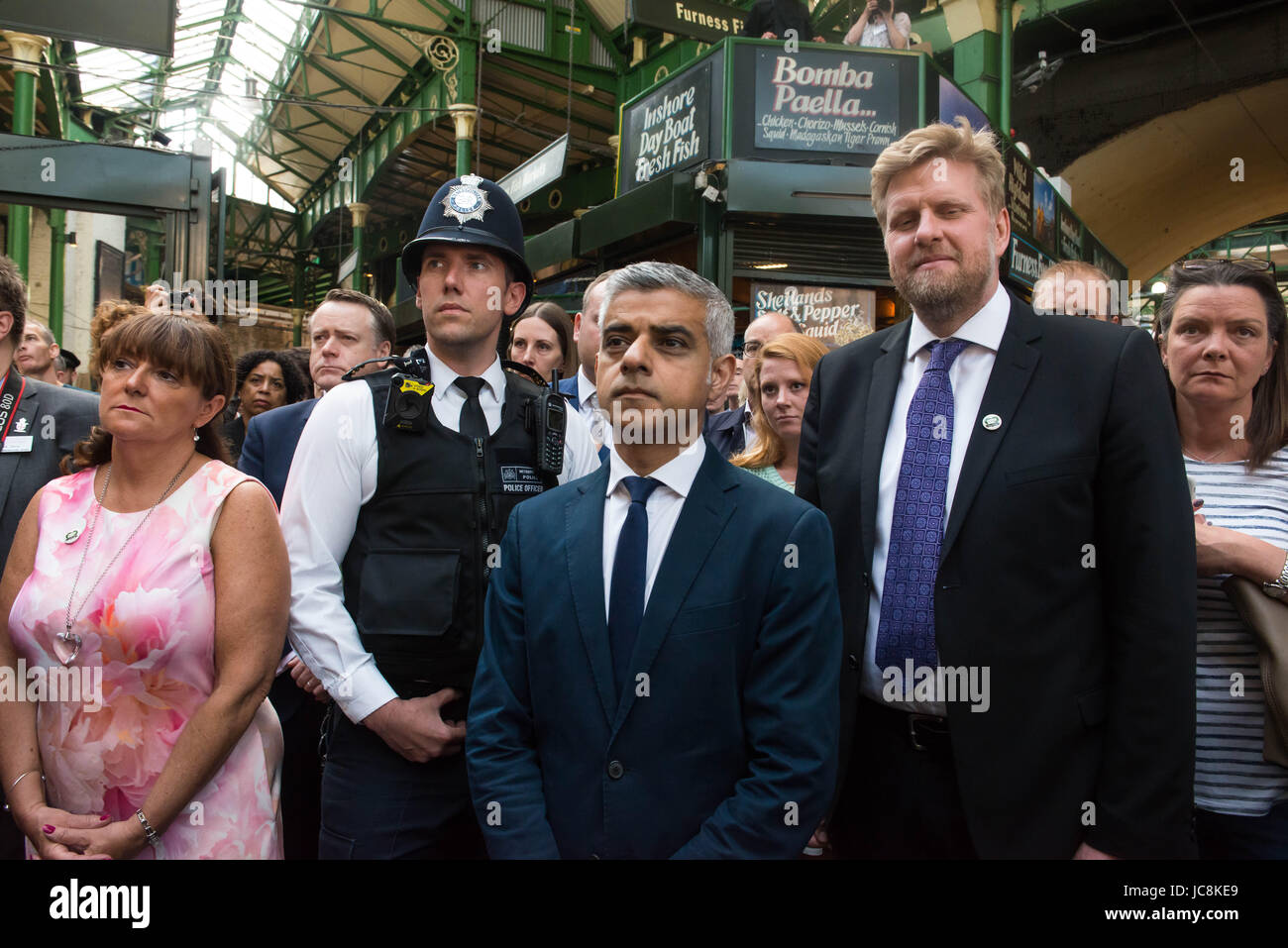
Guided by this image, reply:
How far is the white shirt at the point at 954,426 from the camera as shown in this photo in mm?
2098

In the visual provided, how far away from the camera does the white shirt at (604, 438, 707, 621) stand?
196 cm

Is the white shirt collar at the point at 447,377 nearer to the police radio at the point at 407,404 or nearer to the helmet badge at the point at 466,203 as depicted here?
the police radio at the point at 407,404

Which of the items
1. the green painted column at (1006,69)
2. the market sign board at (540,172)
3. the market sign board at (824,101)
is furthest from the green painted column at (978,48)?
the market sign board at (540,172)

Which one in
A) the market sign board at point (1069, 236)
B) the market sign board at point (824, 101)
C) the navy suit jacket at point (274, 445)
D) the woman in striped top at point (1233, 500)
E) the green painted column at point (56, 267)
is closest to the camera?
the woman in striped top at point (1233, 500)

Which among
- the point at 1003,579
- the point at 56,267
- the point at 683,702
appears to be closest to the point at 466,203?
the point at 683,702

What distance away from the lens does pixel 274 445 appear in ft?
11.2

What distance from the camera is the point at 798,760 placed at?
176cm

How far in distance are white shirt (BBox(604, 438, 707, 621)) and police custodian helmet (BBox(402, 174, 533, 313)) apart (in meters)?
1.00

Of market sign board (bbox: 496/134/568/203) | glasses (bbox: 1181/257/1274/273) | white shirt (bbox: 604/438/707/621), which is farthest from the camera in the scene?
market sign board (bbox: 496/134/568/203)

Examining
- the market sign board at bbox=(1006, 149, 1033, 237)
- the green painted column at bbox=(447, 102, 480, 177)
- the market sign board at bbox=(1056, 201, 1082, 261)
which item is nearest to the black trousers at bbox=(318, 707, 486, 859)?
the market sign board at bbox=(1006, 149, 1033, 237)

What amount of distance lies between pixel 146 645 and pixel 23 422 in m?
1.11

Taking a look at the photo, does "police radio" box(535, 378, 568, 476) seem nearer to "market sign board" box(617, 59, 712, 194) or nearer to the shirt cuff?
the shirt cuff


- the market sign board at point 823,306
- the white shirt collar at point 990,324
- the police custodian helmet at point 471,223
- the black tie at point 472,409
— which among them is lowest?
the black tie at point 472,409
